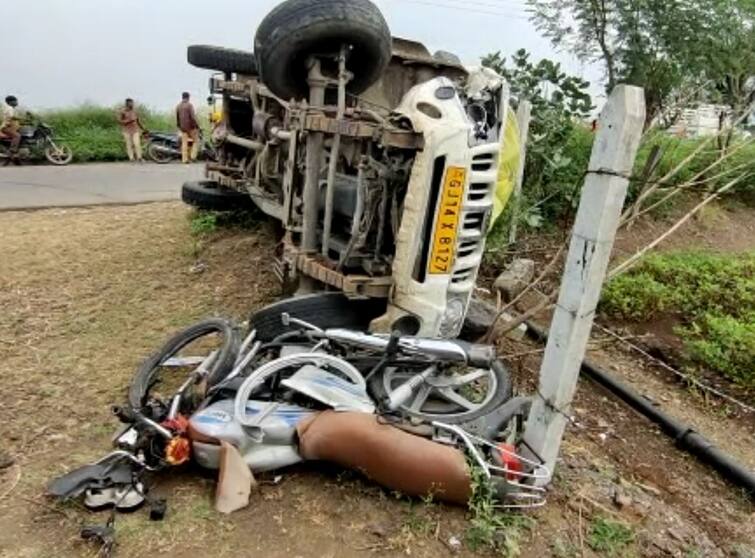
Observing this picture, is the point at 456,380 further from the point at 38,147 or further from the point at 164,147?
the point at 164,147

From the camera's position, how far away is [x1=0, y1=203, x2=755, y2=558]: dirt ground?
2.69 m

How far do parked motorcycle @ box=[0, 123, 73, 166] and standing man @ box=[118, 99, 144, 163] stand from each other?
1.40 meters

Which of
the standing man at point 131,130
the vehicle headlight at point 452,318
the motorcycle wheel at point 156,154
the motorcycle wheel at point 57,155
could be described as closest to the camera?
the vehicle headlight at point 452,318

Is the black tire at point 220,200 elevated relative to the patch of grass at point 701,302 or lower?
elevated

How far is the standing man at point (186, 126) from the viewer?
15.1 metres

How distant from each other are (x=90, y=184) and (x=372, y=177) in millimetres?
8958

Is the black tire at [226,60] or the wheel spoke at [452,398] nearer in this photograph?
the wheel spoke at [452,398]

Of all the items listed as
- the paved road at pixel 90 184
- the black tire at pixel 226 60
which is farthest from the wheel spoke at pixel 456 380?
the paved road at pixel 90 184

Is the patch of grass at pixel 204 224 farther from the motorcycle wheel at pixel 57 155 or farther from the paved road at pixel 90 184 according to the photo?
the motorcycle wheel at pixel 57 155

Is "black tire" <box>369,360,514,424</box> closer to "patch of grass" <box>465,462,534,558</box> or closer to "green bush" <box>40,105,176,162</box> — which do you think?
"patch of grass" <box>465,462,534,558</box>

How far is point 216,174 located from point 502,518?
177 inches

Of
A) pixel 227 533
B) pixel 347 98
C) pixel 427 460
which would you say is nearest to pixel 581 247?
pixel 427 460

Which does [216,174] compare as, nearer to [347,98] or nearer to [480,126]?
[347,98]

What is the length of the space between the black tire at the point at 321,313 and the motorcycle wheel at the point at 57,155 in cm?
1249
